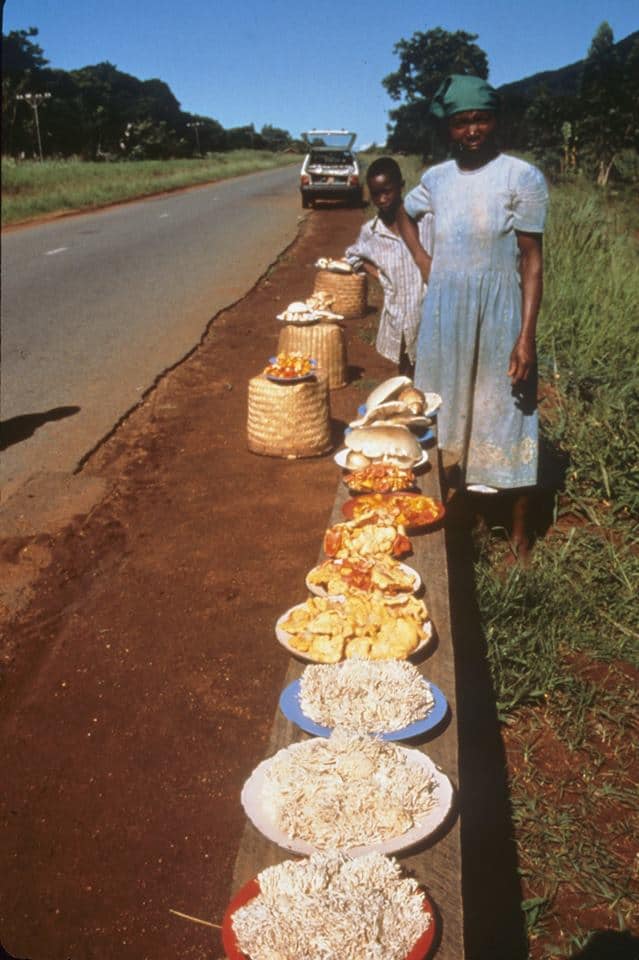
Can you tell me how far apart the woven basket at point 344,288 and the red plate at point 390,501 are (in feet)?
22.4

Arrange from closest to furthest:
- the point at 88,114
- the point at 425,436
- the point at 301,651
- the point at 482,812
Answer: the point at 301,651
the point at 482,812
the point at 425,436
the point at 88,114

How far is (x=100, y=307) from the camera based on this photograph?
10.3 m

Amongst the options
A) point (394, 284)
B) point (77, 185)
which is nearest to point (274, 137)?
point (77, 185)

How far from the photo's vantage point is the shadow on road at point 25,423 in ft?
19.3

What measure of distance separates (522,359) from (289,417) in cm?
216

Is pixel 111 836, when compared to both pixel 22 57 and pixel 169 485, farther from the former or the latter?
pixel 22 57

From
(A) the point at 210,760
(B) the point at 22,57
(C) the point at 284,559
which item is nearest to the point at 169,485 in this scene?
(C) the point at 284,559

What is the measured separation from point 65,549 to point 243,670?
5.11ft

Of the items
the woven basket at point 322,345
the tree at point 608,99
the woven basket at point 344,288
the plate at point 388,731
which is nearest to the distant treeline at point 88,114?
the tree at point 608,99

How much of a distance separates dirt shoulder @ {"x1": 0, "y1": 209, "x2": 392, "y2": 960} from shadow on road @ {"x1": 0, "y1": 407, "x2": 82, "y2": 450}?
74 centimetres

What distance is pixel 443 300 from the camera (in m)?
3.52

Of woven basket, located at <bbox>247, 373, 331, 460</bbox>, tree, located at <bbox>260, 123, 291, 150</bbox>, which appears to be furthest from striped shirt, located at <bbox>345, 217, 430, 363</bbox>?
tree, located at <bbox>260, 123, 291, 150</bbox>

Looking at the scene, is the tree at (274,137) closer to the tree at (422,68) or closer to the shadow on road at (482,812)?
the tree at (422,68)

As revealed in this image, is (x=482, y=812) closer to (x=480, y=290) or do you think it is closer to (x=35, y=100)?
(x=480, y=290)
